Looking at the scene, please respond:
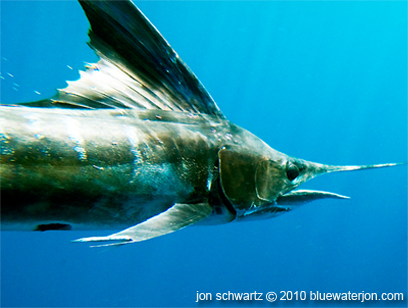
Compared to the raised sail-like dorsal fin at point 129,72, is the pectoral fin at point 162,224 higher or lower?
lower

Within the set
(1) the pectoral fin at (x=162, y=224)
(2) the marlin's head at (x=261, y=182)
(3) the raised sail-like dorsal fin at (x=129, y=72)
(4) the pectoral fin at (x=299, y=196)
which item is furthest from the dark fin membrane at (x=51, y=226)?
(4) the pectoral fin at (x=299, y=196)

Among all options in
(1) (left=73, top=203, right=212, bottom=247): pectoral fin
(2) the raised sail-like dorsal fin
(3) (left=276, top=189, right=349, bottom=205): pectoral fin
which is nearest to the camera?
(1) (left=73, top=203, right=212, bottom=247): pectoral fin

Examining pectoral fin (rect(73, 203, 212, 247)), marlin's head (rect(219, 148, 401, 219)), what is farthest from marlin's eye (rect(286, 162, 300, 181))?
pectoral fin (rect(73, 203, 212, 247))

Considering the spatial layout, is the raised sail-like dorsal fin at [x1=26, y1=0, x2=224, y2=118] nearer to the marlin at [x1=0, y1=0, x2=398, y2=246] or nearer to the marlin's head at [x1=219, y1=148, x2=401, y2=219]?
the marlin at [x1=0, y1=0, x2=398, y2=246]

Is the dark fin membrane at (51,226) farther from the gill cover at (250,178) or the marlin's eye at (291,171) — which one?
the marlin's eye at (291,171)

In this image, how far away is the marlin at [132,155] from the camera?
145cm

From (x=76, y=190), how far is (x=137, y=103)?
1.89 feet

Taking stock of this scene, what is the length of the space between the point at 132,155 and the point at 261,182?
0.62 metres

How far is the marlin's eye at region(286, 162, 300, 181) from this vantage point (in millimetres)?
1954

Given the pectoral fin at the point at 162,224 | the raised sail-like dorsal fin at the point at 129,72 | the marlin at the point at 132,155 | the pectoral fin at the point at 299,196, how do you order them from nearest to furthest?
1. the pectoral fin at the point at 162,224
2. the marlin at the point at 132,155
3. the raised sail-like dorsal fin at the point at 129,72
4. the pectoral fin at the point at 299,196

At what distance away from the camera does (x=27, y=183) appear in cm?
141

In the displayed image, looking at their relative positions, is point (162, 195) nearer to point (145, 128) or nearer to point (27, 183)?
point (145, 128)

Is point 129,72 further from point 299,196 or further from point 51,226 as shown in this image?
point 299,196

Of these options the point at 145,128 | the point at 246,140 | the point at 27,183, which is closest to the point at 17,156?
the point at 27,183
